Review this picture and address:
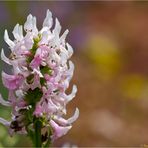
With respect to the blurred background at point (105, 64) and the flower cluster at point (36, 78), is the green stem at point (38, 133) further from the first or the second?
the blurred background at point (105, 64)

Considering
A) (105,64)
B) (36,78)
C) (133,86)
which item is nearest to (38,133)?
(36,78)

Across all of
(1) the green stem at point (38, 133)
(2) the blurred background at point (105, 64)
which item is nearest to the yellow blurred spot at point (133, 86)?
(2) the blurred background at point (105, 64)

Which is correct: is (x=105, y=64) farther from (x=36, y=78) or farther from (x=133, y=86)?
(x=36, y=78)

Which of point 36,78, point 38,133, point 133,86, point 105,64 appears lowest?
point 105,64

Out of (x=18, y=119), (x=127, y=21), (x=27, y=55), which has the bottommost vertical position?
(x=127, y=21)

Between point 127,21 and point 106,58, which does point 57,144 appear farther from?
point 127,21

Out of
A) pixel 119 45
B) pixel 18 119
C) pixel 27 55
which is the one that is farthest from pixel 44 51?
pixel 119 45
